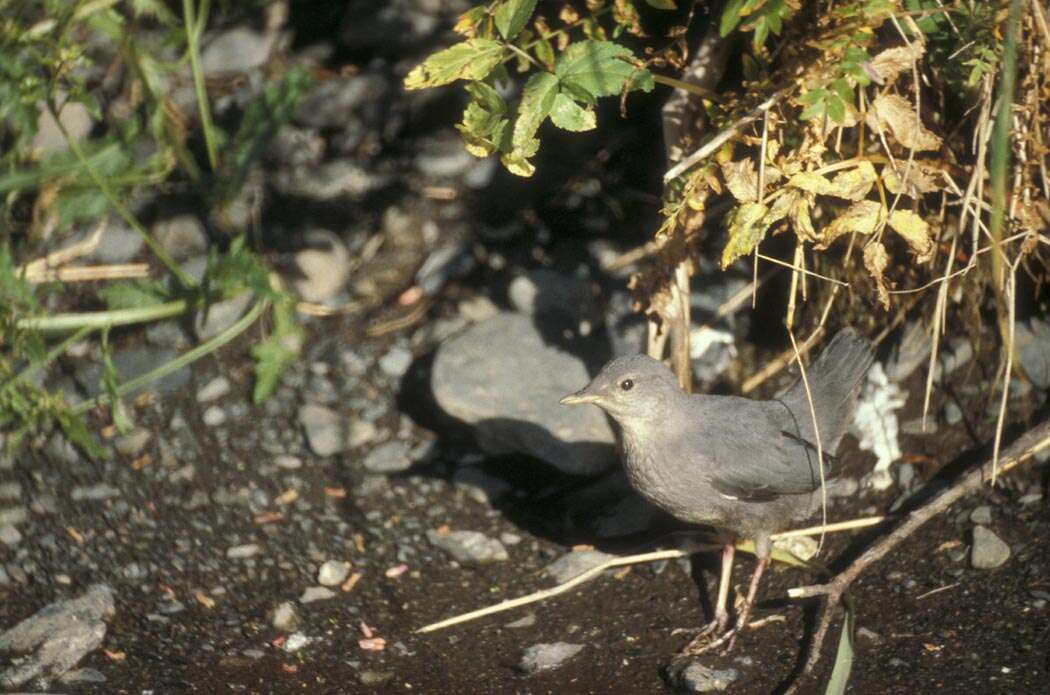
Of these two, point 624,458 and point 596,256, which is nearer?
point 624,458

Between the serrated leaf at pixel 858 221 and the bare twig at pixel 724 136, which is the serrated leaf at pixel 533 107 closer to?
the bare twig at pixel 724 136

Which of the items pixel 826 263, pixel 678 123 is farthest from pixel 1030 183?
pixel 678 123

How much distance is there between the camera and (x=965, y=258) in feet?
15.7

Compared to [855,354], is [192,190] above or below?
below

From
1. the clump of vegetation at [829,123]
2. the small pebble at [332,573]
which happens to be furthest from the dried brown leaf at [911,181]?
the small pebble at [332,573]

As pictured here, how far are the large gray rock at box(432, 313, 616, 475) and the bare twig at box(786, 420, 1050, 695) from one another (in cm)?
125

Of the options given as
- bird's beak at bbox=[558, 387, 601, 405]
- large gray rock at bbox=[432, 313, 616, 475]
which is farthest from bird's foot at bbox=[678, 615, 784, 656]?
large gray rock at bbox=[432, 313, 616, 475]

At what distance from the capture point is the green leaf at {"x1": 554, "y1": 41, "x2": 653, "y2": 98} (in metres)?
3.86

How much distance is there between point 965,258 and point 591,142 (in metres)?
2.00

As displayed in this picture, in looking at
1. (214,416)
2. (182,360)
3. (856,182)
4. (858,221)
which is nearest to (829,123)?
(856,182)

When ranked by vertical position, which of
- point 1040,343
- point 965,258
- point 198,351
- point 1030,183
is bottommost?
point 198,351

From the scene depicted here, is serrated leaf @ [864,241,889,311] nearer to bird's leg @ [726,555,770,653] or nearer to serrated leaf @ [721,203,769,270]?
serrated leaf @ [721,203,769,270]

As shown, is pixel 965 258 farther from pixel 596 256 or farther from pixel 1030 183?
pixel 596 256

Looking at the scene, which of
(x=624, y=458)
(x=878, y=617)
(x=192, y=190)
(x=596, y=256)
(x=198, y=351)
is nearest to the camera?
(x=878, y=617)
